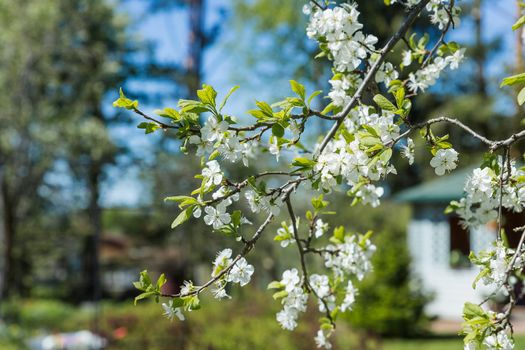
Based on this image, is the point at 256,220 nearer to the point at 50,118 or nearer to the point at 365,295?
the point at 365,295

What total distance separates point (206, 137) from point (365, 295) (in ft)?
29.6

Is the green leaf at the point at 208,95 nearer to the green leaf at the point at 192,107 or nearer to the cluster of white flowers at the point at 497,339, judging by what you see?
the green leaf at the point at 192,107

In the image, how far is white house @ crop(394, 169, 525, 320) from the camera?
12.2m

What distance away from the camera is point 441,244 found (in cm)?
1272

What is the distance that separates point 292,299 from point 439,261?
11.2 meters

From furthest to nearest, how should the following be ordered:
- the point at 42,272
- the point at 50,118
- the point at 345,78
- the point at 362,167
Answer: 1. the point at 42,272
2. the point at 50,118
3. the point at 345,78
4. the point at 362,167

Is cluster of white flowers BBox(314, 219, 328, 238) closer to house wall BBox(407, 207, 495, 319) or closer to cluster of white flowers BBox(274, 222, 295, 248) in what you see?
cluster of white flowers BBox(274, 222, 295, 248)

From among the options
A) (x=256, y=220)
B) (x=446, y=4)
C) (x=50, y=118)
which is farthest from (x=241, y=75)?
(x=446, y=4)

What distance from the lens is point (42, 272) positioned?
2259 centimetres

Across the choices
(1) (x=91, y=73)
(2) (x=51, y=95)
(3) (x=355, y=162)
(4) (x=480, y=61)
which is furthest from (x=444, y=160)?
(4) (x=480, y=61)

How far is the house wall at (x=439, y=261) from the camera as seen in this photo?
12312 mm

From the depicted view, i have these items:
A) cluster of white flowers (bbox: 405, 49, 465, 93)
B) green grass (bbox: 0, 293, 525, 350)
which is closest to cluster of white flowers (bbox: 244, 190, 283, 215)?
cluster of white flowers (bbox: 405, 49, 465, 93)

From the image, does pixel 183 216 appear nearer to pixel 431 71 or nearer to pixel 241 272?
pixel 241 272

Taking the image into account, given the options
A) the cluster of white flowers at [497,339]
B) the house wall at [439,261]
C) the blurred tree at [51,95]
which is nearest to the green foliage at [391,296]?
the house wall at [439,261]
